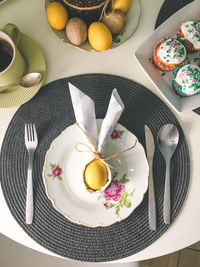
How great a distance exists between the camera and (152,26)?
76 cm

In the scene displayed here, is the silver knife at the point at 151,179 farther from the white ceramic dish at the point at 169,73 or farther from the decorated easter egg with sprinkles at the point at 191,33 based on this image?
the decorated easter egg with sprinkles at the point at 191,33

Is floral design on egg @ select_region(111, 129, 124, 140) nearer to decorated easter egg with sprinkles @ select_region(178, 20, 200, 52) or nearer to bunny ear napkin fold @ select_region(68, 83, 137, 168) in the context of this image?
bunny ear napkin fold @ select_region(68, 83, 137, 168)

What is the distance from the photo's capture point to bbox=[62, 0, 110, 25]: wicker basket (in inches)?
25.7

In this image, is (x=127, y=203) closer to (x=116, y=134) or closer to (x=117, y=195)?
(x=117, y=195)

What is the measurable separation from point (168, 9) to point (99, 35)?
233 mm

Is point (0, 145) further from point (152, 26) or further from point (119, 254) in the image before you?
point (152, 26)

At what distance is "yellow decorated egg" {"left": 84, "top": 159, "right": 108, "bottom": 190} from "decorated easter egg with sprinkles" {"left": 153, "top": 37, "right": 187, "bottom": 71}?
0.30 m

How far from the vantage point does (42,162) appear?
26.6 inches

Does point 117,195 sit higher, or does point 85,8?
point 85,8

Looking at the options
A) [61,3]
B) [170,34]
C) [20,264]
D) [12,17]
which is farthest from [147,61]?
[20,264]

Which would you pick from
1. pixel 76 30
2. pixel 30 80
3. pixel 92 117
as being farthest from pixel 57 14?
pixel 92 117

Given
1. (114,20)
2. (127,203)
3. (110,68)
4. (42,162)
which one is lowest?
(127,203)

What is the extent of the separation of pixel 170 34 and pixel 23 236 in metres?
0.62

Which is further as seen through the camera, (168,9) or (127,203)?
(168,9)
